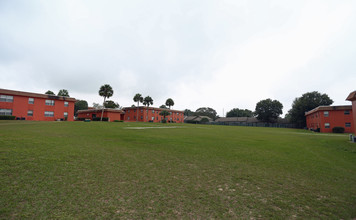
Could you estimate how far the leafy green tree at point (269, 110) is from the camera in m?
75.4

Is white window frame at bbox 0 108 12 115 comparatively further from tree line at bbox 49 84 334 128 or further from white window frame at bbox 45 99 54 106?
tree line at bbox 49 84 334 128

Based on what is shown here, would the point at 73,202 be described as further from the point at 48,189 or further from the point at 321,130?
the point at 321,130

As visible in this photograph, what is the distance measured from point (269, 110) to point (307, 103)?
63.4 feet

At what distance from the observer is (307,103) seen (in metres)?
56.9

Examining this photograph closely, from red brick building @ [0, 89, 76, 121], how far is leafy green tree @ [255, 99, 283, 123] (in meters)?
77.0

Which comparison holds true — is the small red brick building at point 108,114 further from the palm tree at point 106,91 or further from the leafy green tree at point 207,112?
the leafy green tree at point 207,112

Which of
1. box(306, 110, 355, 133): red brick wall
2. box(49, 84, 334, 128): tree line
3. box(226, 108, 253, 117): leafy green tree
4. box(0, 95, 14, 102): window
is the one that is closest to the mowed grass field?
box(0, 95, 14, 102): window

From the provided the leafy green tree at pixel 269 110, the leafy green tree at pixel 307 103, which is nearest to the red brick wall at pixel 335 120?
the leafy green tree at pixel 307 103

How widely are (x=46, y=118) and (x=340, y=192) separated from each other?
5019 cm

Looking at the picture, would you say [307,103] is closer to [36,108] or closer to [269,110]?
[269,110]

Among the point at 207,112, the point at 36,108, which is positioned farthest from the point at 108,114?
the point at 207,112

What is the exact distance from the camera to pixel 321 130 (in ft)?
129

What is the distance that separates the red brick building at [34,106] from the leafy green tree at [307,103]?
2960 inches

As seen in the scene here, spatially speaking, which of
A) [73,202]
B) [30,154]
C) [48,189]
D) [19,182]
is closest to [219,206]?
[73,202]
